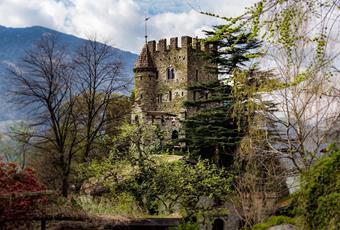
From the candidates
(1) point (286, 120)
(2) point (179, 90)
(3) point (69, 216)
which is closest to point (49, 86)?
(1) point (286, 120)

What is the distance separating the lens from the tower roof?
152 feet

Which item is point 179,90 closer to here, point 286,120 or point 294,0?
point 286,120

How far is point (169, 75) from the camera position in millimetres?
46375

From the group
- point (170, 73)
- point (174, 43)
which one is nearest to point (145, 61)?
point (170, 73)

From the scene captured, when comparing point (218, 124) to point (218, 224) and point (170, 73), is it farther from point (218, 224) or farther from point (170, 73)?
point (170, 73)

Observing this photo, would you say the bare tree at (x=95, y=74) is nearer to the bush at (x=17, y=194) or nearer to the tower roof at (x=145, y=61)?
the bush at (x=17, y=194)

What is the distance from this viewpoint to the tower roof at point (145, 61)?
46.4 meters

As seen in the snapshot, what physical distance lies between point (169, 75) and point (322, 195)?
40.3m

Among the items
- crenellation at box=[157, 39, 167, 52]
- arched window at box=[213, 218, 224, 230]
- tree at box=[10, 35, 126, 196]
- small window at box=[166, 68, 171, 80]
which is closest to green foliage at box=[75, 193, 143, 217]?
tree at box=[10, 35, 126, 196]

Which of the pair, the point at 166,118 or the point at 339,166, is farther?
the point at 166,118

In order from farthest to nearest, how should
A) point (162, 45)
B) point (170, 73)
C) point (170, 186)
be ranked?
point (162, 45) < point (170, 73) < point (170, 186)

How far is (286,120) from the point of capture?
61.4 ft

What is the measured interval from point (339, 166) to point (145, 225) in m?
9.39

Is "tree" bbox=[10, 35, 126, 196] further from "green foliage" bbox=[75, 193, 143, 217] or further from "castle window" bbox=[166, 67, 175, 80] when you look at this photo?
"castle window" bbox=[166, 67, 175, 80]
